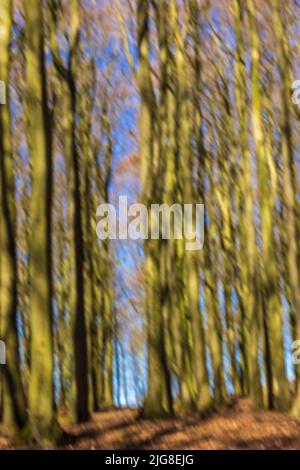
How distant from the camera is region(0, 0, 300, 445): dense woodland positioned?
27.4 feet

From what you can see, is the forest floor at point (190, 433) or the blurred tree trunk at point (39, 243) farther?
the forest floor at point (190, 433)

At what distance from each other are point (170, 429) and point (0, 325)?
319 centimetres

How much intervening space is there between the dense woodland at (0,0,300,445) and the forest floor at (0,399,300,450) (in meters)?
0.54

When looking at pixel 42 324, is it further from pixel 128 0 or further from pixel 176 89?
pixel 128 0

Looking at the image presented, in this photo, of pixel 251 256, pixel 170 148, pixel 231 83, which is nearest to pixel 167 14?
pixel 170 148

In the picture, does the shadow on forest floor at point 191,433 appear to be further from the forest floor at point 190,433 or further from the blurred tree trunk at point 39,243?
the blurred tree trunk at point 39,243

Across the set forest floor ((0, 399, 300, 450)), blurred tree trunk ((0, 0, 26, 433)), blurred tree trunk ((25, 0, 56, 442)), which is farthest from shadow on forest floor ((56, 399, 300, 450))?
blurred tree trunk ((0, 0, 26, 433))

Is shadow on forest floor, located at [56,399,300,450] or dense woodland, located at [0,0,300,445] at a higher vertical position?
dense woodland, located at [0,0,300,445]

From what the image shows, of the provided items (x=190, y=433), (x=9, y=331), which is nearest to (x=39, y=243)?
(x=9, y=331)

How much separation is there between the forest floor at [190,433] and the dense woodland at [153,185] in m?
0.54

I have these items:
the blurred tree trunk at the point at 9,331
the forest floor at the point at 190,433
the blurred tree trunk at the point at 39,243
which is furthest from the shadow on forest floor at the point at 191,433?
the blurred tree trunk at the point at 9,331

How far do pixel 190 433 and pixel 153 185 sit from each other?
508 centimetres

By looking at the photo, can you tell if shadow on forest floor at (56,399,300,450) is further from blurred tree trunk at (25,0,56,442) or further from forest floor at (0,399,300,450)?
Result: blurred tree trunk at (25,0,56,442)

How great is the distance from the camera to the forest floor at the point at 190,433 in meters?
8.23
